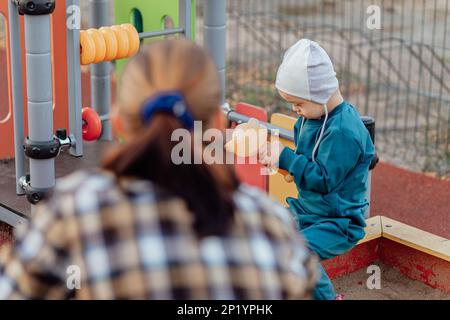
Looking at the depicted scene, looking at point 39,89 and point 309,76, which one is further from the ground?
point 309,76

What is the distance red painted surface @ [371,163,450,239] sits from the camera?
5.43m

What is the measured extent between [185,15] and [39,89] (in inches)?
50.2

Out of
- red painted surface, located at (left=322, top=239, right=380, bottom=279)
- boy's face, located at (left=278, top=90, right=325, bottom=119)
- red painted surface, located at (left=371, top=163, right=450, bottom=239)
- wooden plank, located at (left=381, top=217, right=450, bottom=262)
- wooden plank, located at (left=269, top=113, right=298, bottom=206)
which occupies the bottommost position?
red painted surface, located at (left=371, top=163, right=450, bottom=239)

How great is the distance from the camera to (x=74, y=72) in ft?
15.3

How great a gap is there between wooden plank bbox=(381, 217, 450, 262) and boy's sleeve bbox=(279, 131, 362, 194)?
1002 mm

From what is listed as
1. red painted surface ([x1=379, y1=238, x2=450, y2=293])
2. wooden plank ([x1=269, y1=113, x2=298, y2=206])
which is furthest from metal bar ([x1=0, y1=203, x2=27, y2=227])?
red painted surface ([x1=379, y1=238, x2=450, y2=293])

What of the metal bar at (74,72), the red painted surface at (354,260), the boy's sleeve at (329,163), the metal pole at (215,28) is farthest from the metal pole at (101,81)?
the boy's sleeve at (329,163)

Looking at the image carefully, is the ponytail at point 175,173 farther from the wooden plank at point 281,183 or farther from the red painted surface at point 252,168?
the red painted surface at point 252,168

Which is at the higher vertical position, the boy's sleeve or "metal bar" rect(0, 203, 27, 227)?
the boy's sleeve

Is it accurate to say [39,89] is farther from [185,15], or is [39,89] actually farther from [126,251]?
[126,251]

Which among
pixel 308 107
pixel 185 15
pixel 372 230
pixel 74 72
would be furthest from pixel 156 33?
pixel 308 107

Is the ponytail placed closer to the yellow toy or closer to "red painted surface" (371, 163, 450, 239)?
the yellow toy

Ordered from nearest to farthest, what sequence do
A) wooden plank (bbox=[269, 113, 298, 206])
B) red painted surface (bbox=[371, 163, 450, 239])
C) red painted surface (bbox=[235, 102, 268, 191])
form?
wooden plank (bbox=[269, 113, 298, 206]) < red painted surface (bbox=[235, 102, 268, 191]) < red painted surface (bbox=[371, 163, 450, 239])

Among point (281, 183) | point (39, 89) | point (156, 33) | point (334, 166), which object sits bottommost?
point (281, 183)
